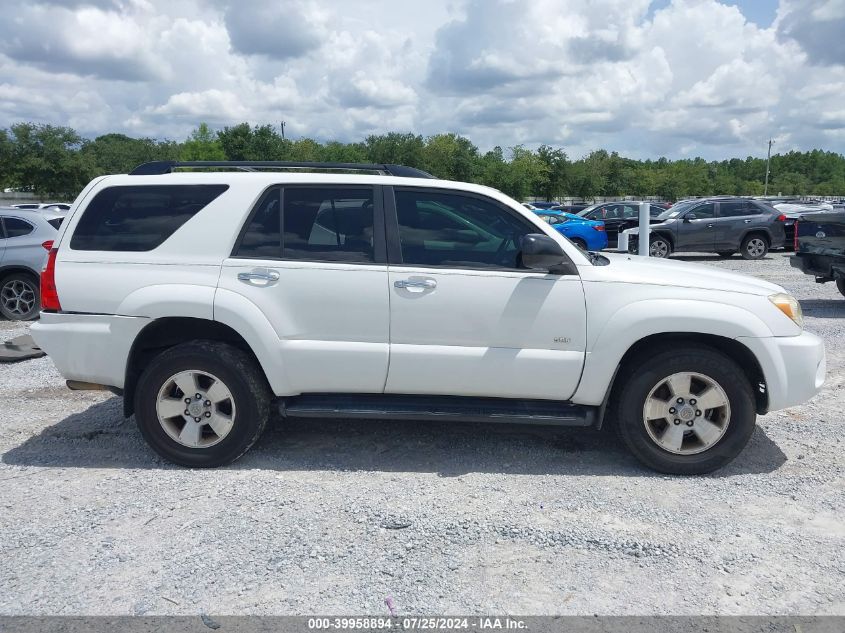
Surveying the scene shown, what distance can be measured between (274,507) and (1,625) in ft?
4.62

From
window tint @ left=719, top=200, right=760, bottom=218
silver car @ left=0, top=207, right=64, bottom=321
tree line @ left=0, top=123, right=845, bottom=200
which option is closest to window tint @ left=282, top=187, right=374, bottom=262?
silver car @ left=0, top=207, right=64, bottom=321

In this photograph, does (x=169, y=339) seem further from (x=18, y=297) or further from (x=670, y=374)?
(x=18, y=297)

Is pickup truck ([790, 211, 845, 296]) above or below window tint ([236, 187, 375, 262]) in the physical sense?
below

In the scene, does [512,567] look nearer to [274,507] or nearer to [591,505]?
[591,505]

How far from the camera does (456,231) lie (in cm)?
450

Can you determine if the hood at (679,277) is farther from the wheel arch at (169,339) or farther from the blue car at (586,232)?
the blue car at (586,232)

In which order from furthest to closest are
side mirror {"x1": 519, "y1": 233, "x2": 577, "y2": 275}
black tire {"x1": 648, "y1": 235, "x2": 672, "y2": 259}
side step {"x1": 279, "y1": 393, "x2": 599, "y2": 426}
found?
black tire {"x1": 648, "y1": 235, "x2": 672, "y2": 259} → side step {"x1": 279, "y1": 393, "x2": 599, "y2": 426} → side mirror {"x1": 519, "y1": 233, "x2": 577, "y2": 275}

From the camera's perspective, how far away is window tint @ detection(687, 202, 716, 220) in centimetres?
1892

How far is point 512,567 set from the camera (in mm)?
3404

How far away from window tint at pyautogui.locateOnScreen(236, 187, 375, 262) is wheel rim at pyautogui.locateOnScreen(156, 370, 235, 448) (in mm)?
861

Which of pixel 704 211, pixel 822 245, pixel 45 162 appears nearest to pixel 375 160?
pixel 45 162

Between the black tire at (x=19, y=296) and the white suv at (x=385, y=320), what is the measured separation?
245 inches

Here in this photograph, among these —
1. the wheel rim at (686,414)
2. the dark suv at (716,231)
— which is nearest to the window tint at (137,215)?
the wheel rim at (686,414)

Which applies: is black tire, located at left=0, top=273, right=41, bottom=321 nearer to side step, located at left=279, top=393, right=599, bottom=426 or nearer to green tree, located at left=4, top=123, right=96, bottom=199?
side step, located at left=279, top=393, right=599, bottom=426
